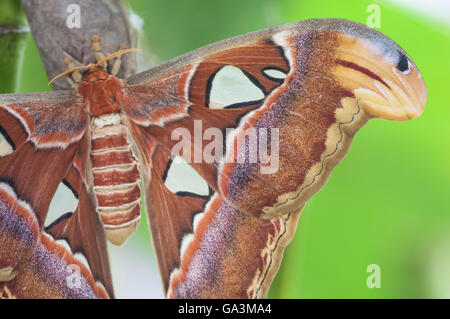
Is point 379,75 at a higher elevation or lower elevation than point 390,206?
higher

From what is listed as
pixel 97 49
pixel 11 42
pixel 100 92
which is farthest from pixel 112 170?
pixel 11 42

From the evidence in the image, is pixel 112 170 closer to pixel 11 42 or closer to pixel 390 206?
pixel 11 42

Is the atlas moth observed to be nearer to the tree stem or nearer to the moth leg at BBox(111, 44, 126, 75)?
the moth leg at BBox(111, 44, 126, 75)

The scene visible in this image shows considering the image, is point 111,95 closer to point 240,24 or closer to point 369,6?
point 240,24

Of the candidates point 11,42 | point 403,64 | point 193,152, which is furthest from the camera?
point 11,42

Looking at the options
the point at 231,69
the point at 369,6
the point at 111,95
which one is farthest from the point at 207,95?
the point at 369,6

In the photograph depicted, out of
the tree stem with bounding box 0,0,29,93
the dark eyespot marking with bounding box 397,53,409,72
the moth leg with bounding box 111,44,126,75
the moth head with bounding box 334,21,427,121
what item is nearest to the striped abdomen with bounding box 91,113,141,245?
the moth leg with bounding box 111,44,126,75
